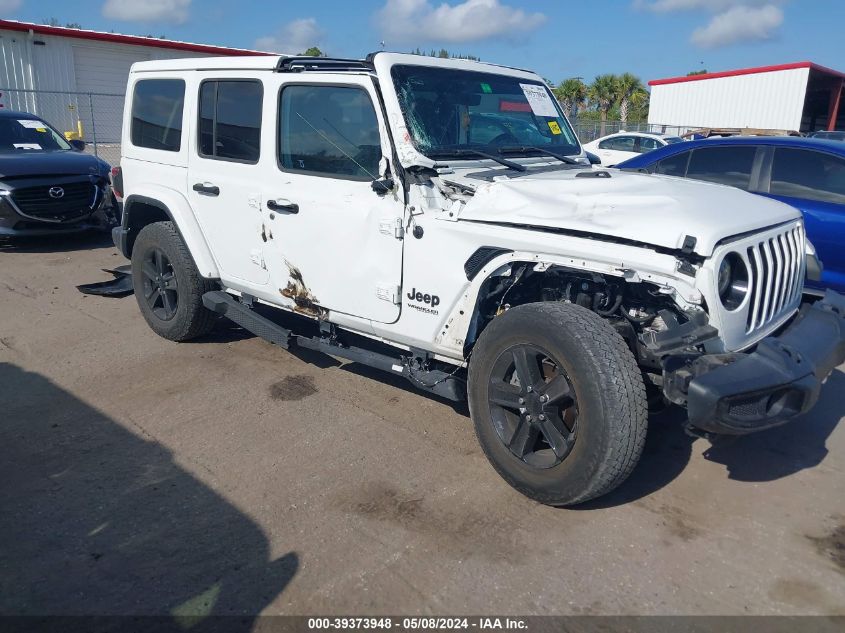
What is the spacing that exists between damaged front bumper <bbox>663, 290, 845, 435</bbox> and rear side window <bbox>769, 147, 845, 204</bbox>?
3018mm

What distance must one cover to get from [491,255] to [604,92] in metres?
42.2

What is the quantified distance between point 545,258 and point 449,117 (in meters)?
1.34

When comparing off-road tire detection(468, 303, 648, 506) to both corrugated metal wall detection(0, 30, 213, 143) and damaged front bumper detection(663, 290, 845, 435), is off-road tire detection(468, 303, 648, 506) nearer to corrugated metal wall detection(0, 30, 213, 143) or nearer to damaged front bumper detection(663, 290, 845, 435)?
damaged front bumper detection(663, 290, 845, 435)

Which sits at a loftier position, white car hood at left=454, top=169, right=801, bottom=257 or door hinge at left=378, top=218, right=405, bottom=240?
white car hood at left=454, top=169, right=801, bottom=257

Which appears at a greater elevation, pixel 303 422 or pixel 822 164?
pixel 822 164

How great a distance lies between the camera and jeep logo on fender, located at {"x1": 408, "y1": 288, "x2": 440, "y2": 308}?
368 cm

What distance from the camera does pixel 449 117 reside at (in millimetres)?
4125

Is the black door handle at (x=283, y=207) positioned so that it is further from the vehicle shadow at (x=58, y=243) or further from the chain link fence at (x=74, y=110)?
the chain link fence at (x=74, y=110)

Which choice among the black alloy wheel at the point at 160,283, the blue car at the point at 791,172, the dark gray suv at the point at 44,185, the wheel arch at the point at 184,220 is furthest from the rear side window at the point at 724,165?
the dark gray suv at the point at 44,185

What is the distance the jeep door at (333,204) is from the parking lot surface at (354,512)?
0.82 meters

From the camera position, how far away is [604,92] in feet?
138

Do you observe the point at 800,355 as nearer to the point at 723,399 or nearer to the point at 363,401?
the point at 723,399

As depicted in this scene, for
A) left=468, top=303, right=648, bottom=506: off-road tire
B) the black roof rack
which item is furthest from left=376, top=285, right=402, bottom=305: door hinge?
the black roof rack

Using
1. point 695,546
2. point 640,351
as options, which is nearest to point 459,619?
point 695,546
